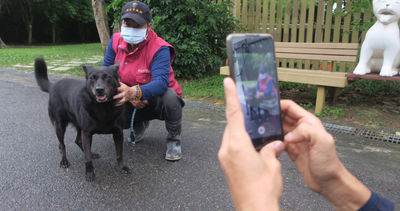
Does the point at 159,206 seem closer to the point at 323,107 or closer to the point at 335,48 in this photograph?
the point at 323,107

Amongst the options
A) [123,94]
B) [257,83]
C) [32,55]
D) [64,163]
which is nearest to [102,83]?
[123,94]

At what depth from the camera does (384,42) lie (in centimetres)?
407

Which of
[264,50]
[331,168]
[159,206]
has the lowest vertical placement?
[159,206]

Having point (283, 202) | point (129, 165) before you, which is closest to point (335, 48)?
point (283, 202)

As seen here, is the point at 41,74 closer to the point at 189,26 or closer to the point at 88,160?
the point at 88,160

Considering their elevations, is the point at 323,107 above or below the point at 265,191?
below

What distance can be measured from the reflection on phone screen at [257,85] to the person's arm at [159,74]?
1915 mm

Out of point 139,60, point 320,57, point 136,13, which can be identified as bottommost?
point 139,60

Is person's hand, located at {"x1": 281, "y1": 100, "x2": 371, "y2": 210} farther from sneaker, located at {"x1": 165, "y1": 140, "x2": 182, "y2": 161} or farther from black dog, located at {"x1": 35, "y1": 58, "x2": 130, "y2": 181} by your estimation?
sneaker, located at {"x1": 165, "y1": 140, "x2": 182, "y2": 161}

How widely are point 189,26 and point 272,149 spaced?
5.71m

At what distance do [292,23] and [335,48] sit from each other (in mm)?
1520

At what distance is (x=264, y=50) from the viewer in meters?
1.02

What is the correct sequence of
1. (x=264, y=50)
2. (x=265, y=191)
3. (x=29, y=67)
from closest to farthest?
1. (x=265, y=191)
2. (x=264, y=50)
3. (x=29, y=67)

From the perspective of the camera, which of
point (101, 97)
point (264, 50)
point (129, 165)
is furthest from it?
point (129, 165)
